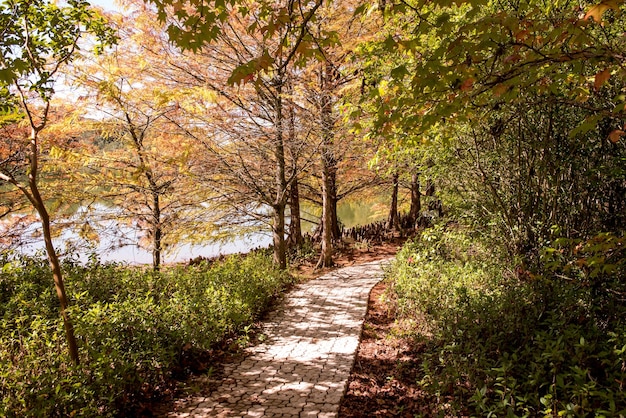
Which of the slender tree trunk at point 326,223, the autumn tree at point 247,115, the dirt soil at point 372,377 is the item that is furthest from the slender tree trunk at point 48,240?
the slender tree trunk at point 326,223

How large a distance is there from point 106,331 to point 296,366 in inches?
88.2

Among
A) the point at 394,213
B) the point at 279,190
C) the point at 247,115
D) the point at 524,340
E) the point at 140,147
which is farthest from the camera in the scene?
the point at 394,213

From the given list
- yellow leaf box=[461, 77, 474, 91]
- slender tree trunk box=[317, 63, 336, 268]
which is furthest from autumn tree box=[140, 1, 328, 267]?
yellow leaf box=[461, 77, 474, 91]

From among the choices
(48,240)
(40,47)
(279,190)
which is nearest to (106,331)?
(48,240)

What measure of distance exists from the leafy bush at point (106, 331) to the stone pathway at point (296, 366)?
1.75 feet

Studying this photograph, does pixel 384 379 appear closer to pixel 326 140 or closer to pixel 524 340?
pixel 524 340

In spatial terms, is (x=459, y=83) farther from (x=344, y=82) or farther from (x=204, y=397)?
(x=344, y=82)

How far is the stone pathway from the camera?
406 cm

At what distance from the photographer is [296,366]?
4.97m

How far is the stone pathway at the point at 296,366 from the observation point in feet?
13.3

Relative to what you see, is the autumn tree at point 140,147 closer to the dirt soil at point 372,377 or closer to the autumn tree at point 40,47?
the autumn tree at point 40,47

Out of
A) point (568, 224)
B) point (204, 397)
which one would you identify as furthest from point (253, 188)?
point (568, 224)

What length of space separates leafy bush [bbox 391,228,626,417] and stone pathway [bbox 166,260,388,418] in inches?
41.3

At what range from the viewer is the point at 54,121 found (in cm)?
827
